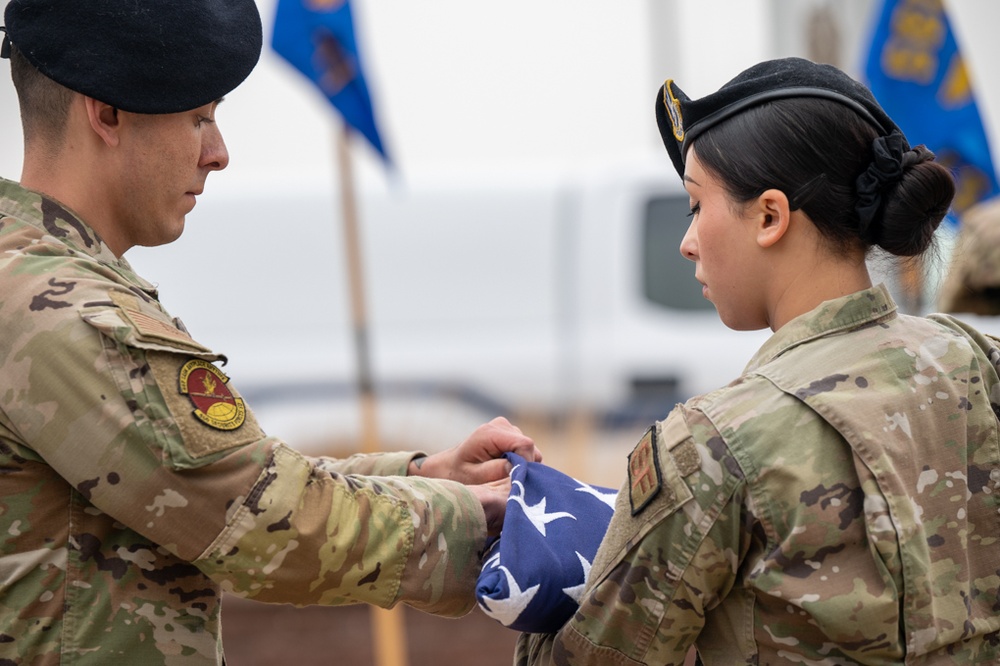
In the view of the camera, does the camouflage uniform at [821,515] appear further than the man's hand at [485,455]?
Answer: No

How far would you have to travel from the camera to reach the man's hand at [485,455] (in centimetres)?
242

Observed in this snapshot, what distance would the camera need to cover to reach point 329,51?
5039 millimetres

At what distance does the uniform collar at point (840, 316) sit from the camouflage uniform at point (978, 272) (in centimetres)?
184

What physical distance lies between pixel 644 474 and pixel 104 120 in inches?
40.8

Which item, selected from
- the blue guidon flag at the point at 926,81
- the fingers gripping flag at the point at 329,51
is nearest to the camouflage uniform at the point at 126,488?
the fingers gripping flag at the point at 329,51

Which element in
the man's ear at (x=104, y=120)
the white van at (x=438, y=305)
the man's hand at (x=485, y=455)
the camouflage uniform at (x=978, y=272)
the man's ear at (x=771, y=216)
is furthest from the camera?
the white van at (x=438, y=305)

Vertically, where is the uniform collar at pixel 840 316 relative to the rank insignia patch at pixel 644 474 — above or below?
above

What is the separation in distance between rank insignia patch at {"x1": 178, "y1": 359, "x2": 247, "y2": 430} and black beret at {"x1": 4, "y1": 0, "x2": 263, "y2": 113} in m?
0.44

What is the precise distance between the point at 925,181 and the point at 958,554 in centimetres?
55

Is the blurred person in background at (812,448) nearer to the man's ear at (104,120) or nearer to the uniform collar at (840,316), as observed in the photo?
the uniform collar at (840,316)

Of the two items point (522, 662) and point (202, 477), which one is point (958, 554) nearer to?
point (522, 662)

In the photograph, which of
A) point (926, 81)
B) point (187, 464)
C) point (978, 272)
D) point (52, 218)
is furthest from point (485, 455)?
point (926, 81)

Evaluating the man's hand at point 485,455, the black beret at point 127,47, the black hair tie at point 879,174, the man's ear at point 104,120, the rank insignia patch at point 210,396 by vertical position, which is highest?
the black beret at point 127,47

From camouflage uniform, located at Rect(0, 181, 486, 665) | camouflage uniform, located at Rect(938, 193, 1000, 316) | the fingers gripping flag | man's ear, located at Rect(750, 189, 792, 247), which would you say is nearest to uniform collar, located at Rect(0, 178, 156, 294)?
camouflage uniform, located at Rect(0, 181, 486, 665)
